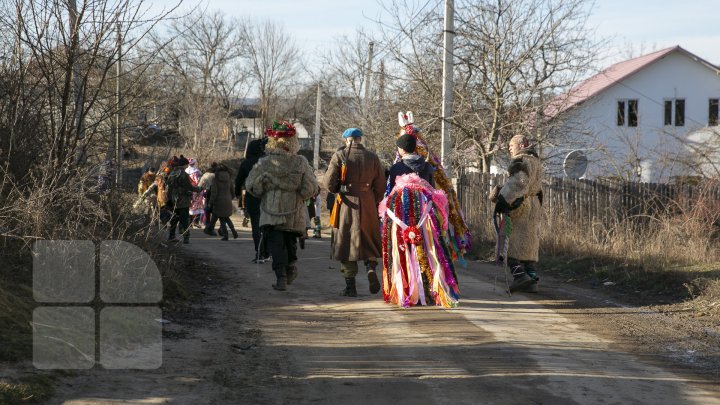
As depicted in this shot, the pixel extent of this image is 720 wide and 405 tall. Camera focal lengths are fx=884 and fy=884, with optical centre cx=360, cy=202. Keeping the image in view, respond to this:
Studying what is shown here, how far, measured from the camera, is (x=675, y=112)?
50406 mm

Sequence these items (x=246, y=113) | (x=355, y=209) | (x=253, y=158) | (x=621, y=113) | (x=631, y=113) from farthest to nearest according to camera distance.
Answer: (x=246, y=113) < (x=631, y=113) < (x=621, y=113) < (x=253, y=158) < (x=355, y=209)

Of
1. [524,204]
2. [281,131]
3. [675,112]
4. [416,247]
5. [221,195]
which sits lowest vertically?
[416,247]

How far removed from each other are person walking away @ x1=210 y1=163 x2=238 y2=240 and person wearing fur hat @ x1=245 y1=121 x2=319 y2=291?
806 cm

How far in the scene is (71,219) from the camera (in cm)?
884

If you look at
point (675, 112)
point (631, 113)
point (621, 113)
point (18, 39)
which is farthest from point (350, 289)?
point (675, 112)

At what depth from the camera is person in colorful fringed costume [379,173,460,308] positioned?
9.45 meters

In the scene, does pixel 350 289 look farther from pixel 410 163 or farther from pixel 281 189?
pixel 410 163

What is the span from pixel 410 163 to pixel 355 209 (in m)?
0.86

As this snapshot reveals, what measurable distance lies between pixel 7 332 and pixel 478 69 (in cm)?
1691

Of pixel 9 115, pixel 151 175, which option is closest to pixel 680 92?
pixel 151 175

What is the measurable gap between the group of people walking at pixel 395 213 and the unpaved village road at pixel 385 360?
1.34 ft

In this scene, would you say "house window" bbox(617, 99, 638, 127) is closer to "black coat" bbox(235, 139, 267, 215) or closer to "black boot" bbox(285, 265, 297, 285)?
"black coat" bbox(235, 139, 267, 215)

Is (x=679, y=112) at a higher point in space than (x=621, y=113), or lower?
higher

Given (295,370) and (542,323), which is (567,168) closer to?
(542,323)
